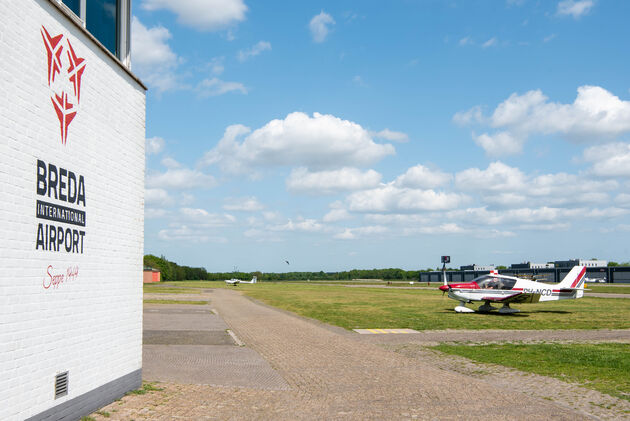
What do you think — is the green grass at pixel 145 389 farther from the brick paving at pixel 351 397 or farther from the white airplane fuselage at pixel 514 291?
the white airplane fuselage at pixel 514 291

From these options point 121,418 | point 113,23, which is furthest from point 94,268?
point 113,23

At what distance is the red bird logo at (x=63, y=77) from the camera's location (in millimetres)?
6637

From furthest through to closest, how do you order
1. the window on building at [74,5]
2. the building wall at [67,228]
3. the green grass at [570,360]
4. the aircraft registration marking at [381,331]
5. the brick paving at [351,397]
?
the aircraft registration marking at [381,331] → the green grass at [570,360] → the brick paving at [351,397] → the window on building at [74,5] → the building wall at [67,228]

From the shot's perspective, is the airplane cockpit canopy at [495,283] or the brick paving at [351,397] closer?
the brick paving at [351,397]

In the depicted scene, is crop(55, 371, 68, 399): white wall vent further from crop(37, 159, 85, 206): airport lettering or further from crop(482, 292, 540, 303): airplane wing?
crop(482, 292, 540, 303): airplane wing

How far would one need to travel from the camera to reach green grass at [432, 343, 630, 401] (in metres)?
10.3

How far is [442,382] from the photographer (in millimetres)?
10047

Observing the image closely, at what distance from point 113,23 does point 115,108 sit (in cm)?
168

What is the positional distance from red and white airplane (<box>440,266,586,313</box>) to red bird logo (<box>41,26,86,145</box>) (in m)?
24.7

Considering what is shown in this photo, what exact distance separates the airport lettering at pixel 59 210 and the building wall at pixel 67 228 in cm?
3

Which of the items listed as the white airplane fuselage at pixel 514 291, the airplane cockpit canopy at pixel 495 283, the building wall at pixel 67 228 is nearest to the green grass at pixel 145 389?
the building wall at pixel 67 228

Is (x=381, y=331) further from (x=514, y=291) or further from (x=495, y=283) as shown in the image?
(x=514, y=291)

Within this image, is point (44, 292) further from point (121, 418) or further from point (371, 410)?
point (371, 410)

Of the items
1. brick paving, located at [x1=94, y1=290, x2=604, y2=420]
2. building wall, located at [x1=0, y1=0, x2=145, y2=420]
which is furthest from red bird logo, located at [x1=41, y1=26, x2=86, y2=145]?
brick paving, located at [x1=94, y1=290, x2=604, y2=420]
